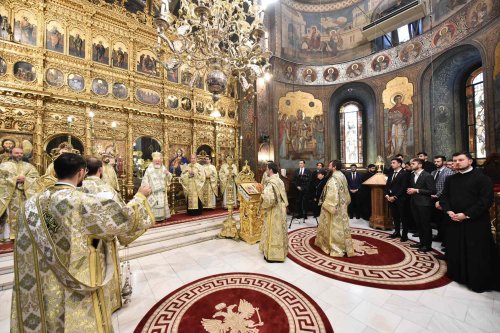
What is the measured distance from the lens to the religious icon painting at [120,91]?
27.2 ft

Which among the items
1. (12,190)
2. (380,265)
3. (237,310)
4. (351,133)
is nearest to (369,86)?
(351,133)

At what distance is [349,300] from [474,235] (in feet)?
7.12

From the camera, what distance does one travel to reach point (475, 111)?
8.51m

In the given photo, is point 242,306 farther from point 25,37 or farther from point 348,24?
Answer: point 348,24

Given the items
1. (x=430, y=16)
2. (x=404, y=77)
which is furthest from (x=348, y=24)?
(x=404, y=77)

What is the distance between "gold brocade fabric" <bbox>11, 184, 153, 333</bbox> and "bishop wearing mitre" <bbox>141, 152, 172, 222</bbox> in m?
4.97

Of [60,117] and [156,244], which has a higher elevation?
[60,117]

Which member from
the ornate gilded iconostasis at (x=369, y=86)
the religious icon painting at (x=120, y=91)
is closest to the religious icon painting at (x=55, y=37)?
the religious icon painting at (x=120, y=91)

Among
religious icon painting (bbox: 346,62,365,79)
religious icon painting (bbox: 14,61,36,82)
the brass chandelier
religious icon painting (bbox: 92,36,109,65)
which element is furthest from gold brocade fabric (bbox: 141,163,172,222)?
religious icon painting (bbox: 346,62,365,79)

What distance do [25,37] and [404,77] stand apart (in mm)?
15023

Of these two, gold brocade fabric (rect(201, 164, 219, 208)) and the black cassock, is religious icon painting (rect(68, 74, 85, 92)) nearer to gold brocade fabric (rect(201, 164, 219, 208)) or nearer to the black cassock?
gold brocade fabric (rect(201, 164, 219, 208))

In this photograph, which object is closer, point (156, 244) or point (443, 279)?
point (443, 279)

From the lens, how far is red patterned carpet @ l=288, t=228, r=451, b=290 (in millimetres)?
3438

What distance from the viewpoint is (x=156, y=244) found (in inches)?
200
